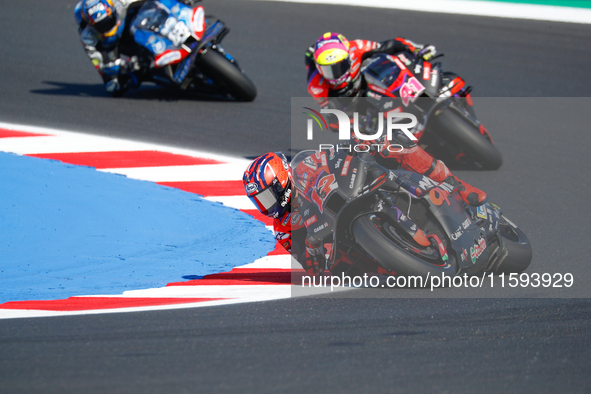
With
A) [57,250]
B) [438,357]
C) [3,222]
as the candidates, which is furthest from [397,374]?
[3,222]

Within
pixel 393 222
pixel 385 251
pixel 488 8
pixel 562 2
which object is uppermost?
pixel 562 2

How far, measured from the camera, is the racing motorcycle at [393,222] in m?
4.10

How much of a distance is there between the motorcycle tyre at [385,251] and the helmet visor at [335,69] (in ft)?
10.4

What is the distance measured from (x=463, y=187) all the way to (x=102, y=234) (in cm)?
304

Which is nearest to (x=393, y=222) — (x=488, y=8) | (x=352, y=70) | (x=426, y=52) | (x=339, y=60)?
(x=339, y=60)

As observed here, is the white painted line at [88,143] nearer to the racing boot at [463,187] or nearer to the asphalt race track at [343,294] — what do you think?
the asphalt race track at [343,294]

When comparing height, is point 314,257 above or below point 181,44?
below

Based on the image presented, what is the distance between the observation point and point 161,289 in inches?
186

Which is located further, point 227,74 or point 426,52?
point 227,74

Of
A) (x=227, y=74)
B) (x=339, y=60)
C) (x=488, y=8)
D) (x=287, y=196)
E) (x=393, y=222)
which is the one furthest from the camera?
(x=488, y=8)

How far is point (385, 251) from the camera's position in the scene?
3.97m

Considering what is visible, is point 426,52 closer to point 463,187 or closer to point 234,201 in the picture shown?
point 234,201

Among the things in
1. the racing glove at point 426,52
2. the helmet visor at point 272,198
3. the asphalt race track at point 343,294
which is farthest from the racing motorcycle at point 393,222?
the racing glove at point 426,52

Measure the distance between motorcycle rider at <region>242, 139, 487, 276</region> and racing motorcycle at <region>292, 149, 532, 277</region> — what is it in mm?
67
